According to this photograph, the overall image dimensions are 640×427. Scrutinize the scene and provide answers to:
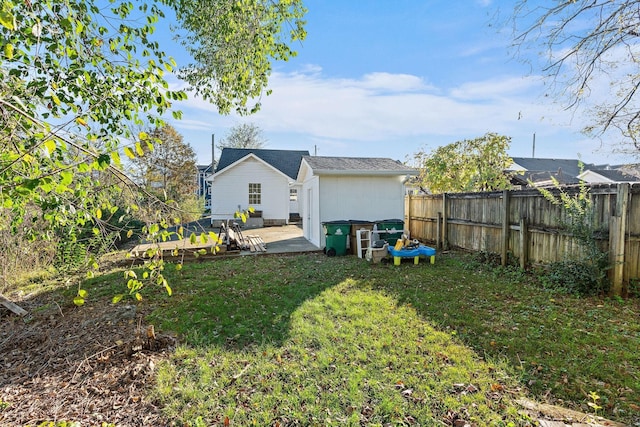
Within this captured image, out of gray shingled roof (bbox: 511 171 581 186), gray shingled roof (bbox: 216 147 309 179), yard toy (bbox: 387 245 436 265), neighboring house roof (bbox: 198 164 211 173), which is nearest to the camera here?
yard toy (bbox: 387 245 436 265)

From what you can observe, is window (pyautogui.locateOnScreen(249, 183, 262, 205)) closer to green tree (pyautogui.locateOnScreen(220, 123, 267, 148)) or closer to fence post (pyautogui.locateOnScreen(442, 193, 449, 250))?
fence post (pyautogui.locateOnScreen(442, 193, 449, 250))

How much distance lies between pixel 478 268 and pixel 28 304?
937 cm

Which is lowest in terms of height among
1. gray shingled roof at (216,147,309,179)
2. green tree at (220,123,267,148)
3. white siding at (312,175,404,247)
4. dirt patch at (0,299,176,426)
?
dirt patch at (0,299,176,426)

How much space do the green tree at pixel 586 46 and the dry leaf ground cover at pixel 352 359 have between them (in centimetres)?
392

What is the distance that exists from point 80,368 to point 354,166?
9.32 m

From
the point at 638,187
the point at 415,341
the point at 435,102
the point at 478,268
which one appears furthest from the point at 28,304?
the point at 435,102

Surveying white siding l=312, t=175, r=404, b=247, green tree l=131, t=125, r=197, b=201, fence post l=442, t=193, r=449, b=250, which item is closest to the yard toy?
fence post l=442, t=193, r=449, b=250

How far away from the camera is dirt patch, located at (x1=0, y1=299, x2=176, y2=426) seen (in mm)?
2750

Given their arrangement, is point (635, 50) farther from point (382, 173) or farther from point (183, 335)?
point (183, 335)

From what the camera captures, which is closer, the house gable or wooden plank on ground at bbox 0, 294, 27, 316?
wooden plank on ground at bbox 0, 294, 27, 316

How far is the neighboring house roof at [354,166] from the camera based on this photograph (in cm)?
1062

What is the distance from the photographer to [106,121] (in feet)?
9.18

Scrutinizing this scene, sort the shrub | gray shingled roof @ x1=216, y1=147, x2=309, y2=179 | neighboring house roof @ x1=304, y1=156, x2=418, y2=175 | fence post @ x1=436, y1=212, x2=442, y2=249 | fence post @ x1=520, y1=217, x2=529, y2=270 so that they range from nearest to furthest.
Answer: the shrub
fence post @ x1=520, y1=217, x2=529, y2=270
fence post @ x1=436, y1=212, x2=442, y2=249
neighboring house roof @ x1=304, y1=156, x2=418, y2=175
gray shingled roof @ x1=216, y1=147, x2=309, y2=179

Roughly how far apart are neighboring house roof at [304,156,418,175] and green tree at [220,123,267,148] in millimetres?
27469
